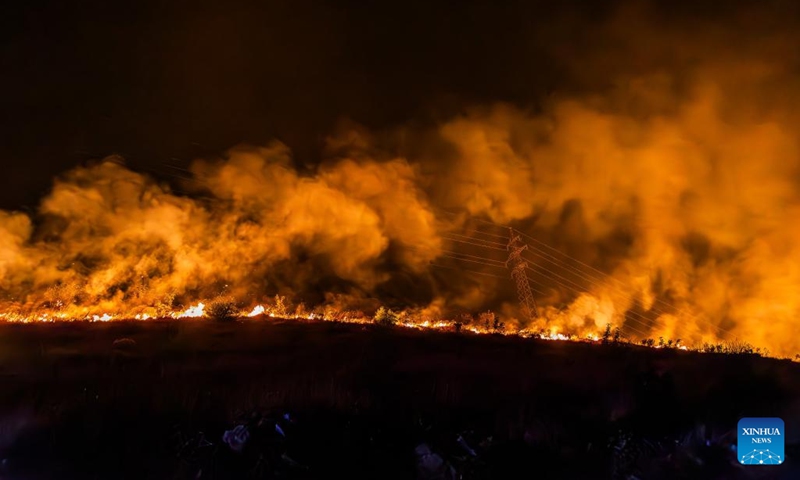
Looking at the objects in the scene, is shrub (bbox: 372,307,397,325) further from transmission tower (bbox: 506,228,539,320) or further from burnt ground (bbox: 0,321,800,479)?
transmission tower (bbox: 506,228,539,320)

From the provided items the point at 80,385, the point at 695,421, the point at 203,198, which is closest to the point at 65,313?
the point at 80,385

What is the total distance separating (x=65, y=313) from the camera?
10.6m

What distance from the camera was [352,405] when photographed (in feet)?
28.8

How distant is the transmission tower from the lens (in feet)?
48.8

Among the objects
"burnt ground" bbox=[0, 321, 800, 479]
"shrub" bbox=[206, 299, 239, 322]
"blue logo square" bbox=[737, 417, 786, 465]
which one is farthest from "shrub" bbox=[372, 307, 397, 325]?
"blue logo square" bbox=[737, 417, 786, 465]

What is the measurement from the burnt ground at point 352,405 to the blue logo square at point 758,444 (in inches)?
6.6

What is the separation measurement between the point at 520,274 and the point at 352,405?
7.86 meters

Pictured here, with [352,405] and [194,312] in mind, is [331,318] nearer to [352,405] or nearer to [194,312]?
[194,312]

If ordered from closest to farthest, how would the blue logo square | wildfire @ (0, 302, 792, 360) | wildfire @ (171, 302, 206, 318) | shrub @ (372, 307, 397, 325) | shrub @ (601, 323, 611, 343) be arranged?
the blue logo square, wildfire @ (0, 302, 792, 360), wildfire @ (171, 302, 206, 318), shrub @ (372, 307, 397, 325), shrub @ (601, 323, 611, 343)

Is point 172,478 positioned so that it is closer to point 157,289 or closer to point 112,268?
point 157,289

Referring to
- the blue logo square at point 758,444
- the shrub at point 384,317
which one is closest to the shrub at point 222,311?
the shrub at point 384,317

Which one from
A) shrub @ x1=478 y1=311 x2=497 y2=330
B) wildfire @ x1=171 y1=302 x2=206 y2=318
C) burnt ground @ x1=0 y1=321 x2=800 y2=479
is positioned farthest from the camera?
shrub @ x1=478 y1=311 x2=497 y2=330

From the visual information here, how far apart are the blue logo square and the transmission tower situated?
5.99 meters

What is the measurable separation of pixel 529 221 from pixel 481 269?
7.13 ft
